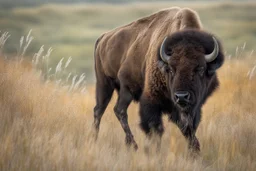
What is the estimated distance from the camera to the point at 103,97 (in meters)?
9.32

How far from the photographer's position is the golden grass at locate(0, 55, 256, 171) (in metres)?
5.16

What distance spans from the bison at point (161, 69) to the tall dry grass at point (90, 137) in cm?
30

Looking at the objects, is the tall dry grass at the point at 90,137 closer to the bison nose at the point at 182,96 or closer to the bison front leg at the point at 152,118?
the bison front leg at the point at 152,118

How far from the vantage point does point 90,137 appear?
20.5 ft

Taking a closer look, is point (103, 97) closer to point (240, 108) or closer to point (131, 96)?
point (131, 96)

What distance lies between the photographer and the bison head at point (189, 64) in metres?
6.07

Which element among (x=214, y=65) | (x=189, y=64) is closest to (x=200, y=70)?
(x=189, y=64)

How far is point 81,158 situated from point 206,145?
98.3 inches

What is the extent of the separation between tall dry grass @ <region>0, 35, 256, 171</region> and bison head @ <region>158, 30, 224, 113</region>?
0.64 m

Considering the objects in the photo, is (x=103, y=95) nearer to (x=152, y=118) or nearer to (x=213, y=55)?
(x=152, y=118)

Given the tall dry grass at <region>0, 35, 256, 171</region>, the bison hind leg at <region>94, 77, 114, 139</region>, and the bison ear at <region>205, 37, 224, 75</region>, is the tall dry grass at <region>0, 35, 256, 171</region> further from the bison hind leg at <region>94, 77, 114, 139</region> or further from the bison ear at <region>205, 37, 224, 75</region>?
the bison ear at <region>205, 37, 224, 75</region>

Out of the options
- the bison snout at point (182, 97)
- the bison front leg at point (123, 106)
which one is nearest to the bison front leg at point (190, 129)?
the bison snout at point (182, 97)

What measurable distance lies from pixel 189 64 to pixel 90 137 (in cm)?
146

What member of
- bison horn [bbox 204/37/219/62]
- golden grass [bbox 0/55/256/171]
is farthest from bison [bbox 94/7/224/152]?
golden grass [bbox 0/55/256/171]
